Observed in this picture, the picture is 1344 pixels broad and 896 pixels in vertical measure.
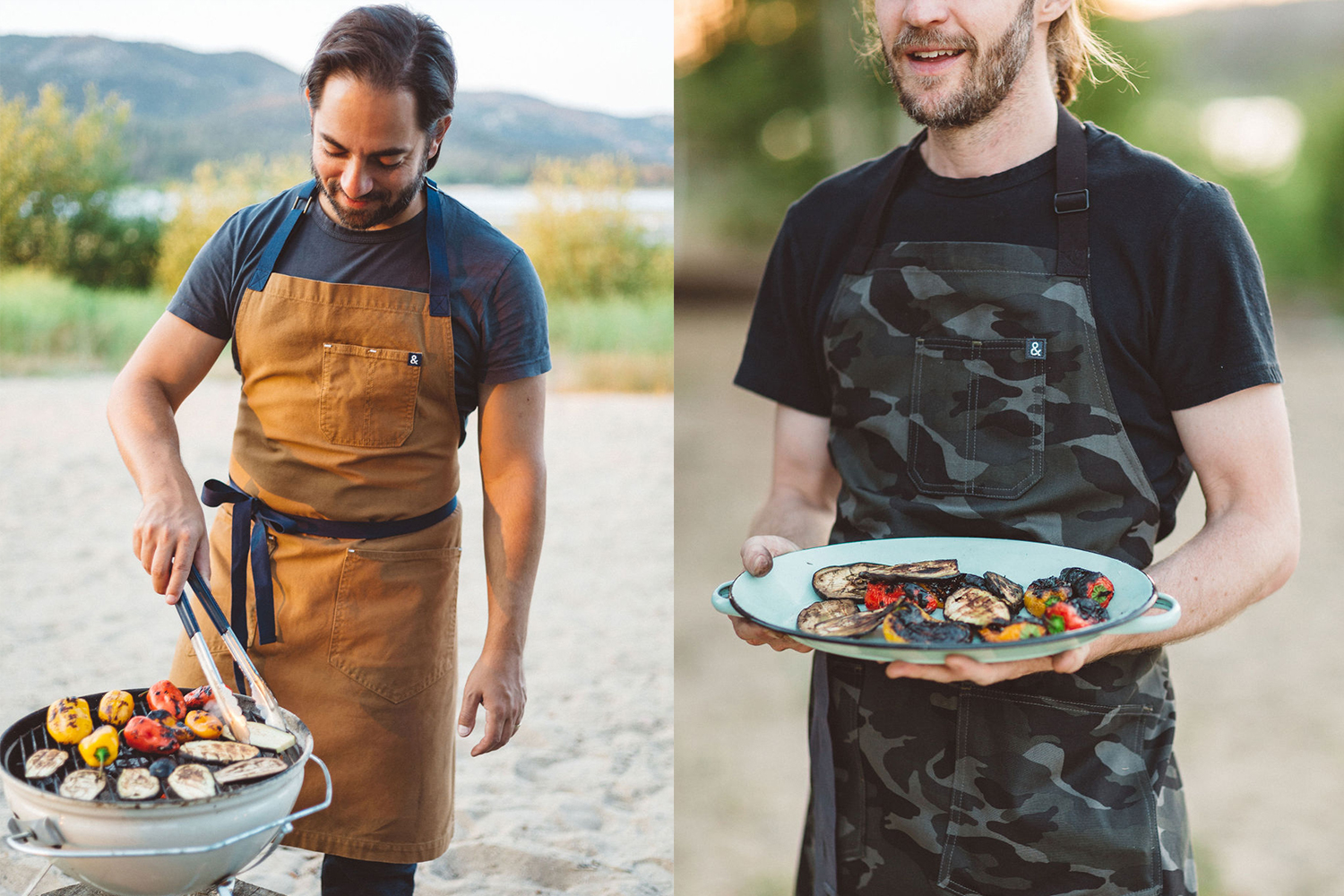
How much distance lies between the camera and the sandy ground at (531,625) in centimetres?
329

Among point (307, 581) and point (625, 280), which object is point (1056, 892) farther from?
point (625, 280)

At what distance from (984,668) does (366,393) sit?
1047 millimetres

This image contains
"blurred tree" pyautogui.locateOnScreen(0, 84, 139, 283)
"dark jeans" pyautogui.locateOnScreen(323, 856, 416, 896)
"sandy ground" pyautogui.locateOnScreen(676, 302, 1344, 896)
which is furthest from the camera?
"blurred tree" pyautogui.locateOnScreen(0, 84, 139, 283)

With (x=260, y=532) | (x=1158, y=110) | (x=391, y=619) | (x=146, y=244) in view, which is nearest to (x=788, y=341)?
(x=391, y=619)

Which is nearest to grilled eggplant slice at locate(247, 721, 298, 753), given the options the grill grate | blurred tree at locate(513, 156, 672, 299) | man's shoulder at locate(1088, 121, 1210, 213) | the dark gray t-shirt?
the grill grate

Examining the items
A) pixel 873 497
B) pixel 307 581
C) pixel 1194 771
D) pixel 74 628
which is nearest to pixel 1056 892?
pixel 873 497

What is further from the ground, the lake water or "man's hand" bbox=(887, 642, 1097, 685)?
the lake water

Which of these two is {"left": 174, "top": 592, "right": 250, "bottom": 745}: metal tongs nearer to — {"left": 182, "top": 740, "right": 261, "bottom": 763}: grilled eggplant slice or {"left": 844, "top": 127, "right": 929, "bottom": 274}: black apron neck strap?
{"left": 182, "top": 740, "right": 261, "bottom": 763}: grilled eggplant slice

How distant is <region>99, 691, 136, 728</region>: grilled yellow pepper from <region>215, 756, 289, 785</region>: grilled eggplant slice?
0.18 metres

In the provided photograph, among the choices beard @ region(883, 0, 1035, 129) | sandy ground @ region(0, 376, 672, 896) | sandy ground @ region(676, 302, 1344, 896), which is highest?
beard @ region(883, 0, 1035, 129)

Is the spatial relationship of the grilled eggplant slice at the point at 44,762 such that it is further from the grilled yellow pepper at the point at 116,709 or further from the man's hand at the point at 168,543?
the man's hand at the point at 168,543

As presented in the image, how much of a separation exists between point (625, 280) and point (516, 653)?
10079mm

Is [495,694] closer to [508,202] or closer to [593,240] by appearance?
[508,202]

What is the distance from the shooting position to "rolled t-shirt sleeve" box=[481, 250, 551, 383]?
69.1 inches
